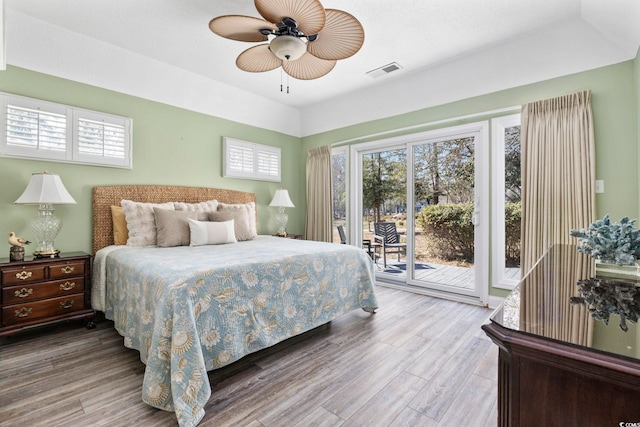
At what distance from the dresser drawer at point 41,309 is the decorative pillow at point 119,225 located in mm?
655

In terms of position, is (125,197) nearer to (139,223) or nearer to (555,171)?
(139,223)

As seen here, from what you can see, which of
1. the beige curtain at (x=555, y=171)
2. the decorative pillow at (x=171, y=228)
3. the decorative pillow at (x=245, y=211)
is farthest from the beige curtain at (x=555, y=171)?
the decorative pillow at (x=171, y=228)

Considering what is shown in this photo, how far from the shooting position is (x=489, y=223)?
3348 mm

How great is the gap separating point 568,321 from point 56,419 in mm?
2305

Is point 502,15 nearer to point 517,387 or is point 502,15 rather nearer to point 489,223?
point 489,223

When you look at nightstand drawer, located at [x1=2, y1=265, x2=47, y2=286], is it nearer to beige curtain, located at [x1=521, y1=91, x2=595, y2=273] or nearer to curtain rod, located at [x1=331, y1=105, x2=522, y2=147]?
curtain rod, located at [x1=331, y1=105, x2=522, y2=147]

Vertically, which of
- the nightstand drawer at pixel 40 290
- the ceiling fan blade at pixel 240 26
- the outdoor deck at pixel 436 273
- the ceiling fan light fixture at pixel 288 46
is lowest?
the outdoor deck at pixel 436 273

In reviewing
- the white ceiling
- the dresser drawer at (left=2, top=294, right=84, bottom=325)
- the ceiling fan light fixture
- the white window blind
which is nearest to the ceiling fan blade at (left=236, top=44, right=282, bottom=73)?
the ceiling fan light fixture

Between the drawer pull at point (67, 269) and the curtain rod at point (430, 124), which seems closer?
the drawer pull at point (67, 269)

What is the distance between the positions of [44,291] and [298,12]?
9.84 feet

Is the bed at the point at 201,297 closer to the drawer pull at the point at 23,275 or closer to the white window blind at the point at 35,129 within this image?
the drawer pull at the point at 23,275

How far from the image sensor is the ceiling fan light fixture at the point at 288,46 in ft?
6.78

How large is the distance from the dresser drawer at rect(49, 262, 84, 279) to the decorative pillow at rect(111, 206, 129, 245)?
50cm

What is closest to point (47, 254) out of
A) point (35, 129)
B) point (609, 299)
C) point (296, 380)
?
point (35, 129)
